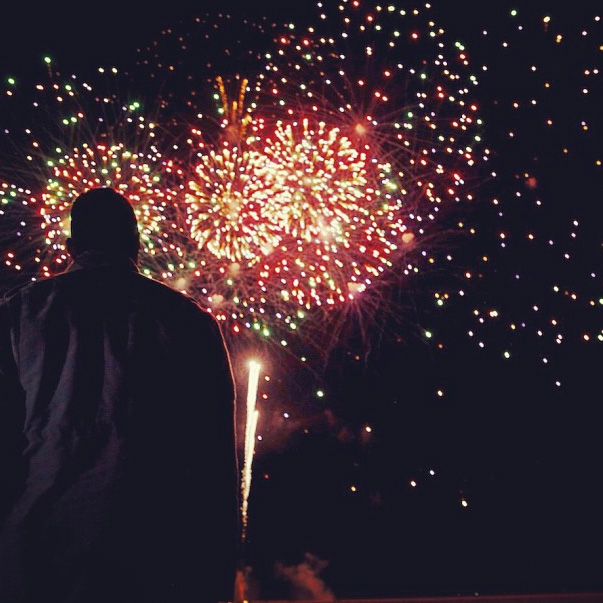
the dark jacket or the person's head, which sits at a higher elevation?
the person's head

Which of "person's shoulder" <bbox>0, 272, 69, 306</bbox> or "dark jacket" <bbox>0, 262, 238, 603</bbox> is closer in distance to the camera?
"dark jacket" <bbox>0, 262, 238, 603</bbox>

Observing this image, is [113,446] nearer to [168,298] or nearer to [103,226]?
[168,298]

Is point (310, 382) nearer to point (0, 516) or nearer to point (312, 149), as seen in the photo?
point (312, 149)

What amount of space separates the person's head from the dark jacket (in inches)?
3.6

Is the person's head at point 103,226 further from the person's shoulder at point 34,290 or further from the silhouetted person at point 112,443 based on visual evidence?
the person's shoulder at point 34,290

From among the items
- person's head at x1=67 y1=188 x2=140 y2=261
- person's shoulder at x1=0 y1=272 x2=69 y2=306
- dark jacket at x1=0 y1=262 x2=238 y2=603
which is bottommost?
dark jacket at x1=0 y1=262 x2=238 y2=603

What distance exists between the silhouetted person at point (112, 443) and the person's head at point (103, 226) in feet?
0.04

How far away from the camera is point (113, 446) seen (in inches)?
56.4

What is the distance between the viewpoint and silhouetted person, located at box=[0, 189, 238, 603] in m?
1.36

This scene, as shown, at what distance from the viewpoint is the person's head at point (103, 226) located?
1.74 metres

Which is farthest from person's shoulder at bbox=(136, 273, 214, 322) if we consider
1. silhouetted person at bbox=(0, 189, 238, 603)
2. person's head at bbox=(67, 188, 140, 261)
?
person's head at bbox=(67, 188, 140, 261)

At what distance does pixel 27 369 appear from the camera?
1.48 m

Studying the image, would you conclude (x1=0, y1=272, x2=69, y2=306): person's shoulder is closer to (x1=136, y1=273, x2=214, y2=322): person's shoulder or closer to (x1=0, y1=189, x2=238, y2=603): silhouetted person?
(x1=0, y1=189, x2=238, y2=603): silhouetted person

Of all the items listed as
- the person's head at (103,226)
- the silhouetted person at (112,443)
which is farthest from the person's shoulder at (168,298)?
the person's head at (103,226)
